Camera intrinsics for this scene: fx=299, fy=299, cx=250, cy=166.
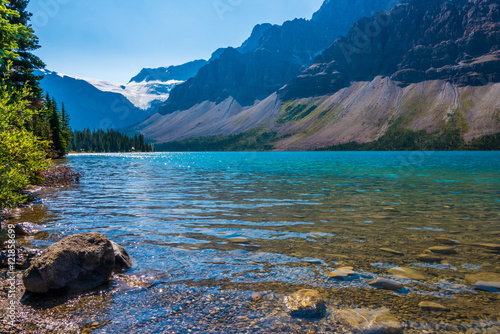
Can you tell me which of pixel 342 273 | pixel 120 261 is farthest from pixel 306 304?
pixel 120 261

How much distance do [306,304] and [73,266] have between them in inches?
266

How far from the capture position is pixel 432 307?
7449 mm

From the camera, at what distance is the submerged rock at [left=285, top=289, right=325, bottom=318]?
722 centimetres

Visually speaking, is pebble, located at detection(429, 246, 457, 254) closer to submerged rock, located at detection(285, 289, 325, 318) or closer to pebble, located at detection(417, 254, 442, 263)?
pebble, located at detection(417, 254, 442, 263)

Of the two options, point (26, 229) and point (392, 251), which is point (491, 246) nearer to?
point (392, 251)

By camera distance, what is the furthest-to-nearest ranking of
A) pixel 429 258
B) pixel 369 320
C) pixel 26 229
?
pixel 26 229, pixel 429 258, pixel 369 320

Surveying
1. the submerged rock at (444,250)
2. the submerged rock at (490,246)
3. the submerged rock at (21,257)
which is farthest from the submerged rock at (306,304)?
the submerged rock at (21,257)

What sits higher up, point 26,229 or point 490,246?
point 26,229

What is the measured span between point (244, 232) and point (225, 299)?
6.86m

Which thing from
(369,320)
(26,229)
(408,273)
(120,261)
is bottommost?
(408,273)

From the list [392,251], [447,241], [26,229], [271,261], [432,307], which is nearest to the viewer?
[432,307]

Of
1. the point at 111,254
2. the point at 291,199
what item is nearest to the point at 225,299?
the point at 111,254

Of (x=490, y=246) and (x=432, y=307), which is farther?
(x=490, y=246)

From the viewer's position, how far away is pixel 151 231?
1514 cm
